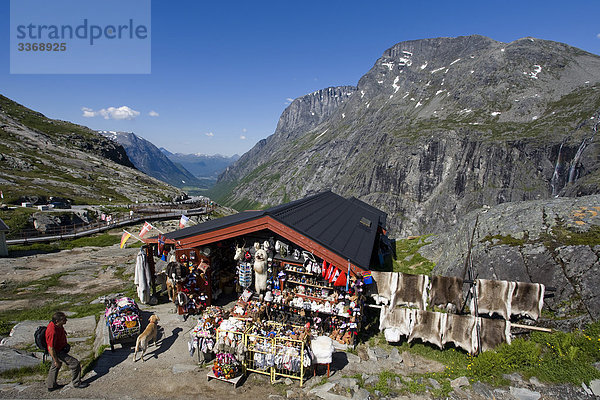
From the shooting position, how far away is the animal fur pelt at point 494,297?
13.2 metres

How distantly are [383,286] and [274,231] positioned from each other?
6.64 meters

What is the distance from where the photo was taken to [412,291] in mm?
14695

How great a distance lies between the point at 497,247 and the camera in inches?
627

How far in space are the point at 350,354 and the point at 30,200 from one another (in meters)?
65.3

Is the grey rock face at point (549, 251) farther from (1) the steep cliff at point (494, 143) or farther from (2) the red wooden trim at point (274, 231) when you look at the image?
(1) the steep cliff at point (494, 143)

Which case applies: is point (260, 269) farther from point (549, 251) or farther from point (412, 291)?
point (549, 251)

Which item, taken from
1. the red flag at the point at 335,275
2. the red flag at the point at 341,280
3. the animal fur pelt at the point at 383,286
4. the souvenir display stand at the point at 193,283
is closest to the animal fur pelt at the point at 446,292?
the animal fur pelt at the point at 383,286

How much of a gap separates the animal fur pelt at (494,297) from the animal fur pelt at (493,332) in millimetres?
889

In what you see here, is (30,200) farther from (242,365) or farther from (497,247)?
(497,247)

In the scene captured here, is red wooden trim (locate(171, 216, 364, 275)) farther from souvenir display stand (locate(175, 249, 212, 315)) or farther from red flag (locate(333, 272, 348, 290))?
souvenir display stand (locate(175, 249, 212, 315))

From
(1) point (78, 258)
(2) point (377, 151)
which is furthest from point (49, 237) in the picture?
(2) point (377, 151)

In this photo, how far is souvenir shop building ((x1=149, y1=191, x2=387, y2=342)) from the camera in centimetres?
1400

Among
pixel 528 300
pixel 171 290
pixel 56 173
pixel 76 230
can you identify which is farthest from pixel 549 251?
pixel 56 173

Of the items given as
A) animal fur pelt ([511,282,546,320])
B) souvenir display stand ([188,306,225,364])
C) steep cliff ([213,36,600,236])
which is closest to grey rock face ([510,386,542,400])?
animal fur pelt ([511,282,546,320])
